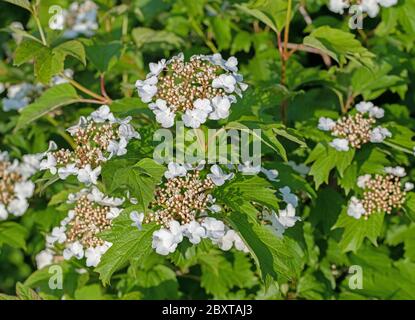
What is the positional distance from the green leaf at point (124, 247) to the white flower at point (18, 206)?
1.21 m

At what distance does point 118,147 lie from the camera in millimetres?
2326

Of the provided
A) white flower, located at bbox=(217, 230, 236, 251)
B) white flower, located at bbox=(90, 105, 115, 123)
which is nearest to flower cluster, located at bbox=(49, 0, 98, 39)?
white flower, located at bbox=(90, 105, 115, 123)

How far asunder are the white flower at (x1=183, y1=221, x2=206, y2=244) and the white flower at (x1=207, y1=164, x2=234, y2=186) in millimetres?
190

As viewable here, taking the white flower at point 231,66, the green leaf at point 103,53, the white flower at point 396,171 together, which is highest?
the white flower at point 231,66

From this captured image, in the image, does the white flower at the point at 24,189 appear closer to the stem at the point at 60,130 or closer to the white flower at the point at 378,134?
the stem at the point at 60,130

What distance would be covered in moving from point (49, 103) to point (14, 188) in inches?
21.2

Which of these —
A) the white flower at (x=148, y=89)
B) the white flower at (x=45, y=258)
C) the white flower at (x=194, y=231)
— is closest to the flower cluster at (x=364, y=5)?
the white flower at (x=148, y=89)

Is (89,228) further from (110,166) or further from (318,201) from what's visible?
(318,201)

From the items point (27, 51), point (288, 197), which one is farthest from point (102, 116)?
point (288, 197)

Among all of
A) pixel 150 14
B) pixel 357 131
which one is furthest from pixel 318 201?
pixel 150 14

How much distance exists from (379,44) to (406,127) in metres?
0.70

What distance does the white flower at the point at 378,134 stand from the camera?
289 centimetres

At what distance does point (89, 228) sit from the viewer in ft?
8.27

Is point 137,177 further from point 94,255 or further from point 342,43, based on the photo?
point 342,43
